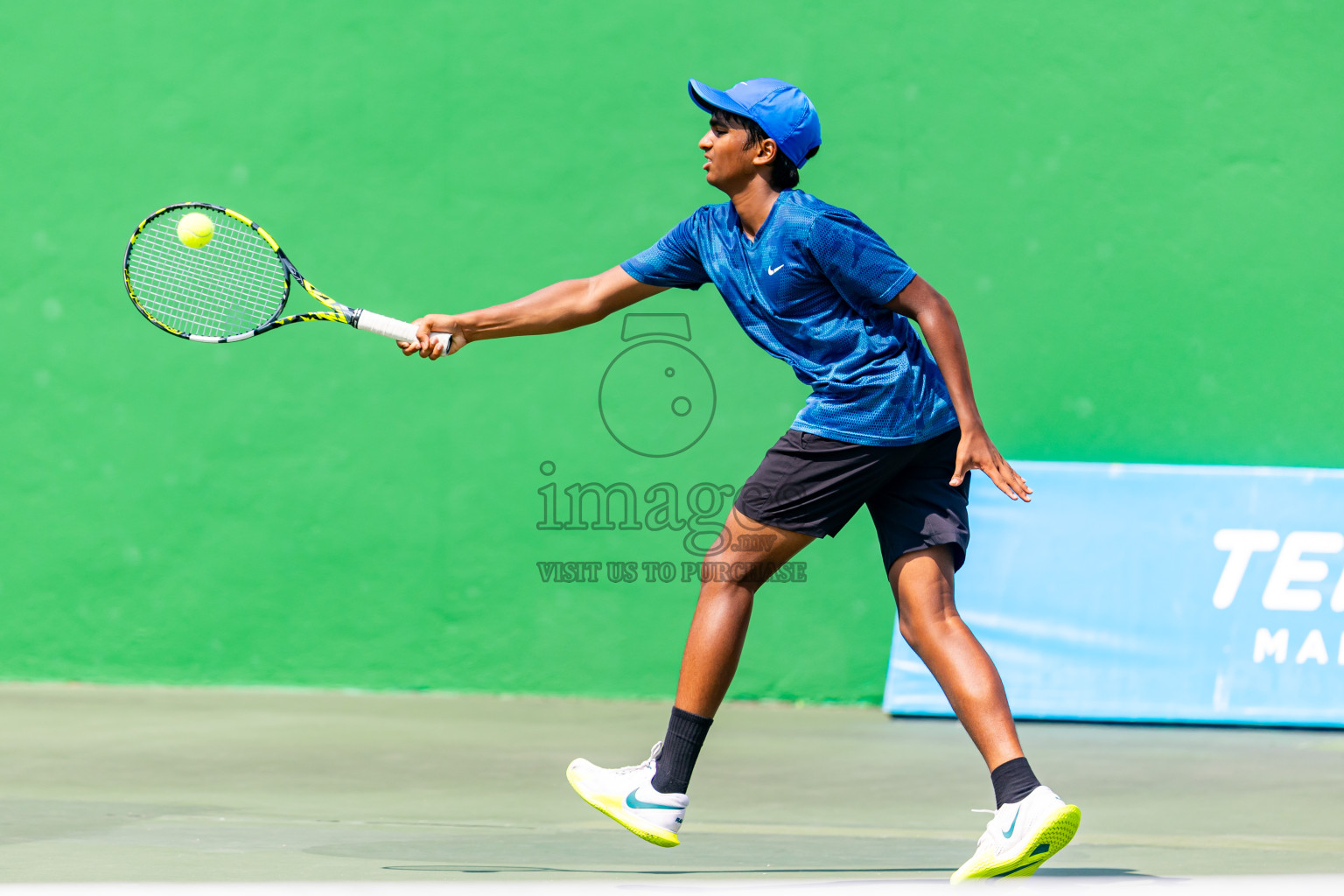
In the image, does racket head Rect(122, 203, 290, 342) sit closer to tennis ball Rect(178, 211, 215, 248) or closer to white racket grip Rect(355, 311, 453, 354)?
tennis ball Rect(178, 211, 215, 248)

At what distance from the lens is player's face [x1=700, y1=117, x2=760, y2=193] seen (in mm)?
3115

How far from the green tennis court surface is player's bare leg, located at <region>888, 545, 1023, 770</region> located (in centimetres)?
33

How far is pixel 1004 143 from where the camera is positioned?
5.35 m

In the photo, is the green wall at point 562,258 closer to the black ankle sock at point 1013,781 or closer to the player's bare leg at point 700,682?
the player's bare leg at point 700,682

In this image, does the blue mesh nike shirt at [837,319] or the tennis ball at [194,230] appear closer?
the blue mesh nike shirt at [837,319]

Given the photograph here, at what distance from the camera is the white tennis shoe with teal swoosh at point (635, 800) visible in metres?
3.01

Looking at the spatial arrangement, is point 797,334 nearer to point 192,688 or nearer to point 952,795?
point 952,795

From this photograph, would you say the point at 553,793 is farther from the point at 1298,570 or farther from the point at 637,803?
the point at 1298,570

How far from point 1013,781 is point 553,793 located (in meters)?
1.53

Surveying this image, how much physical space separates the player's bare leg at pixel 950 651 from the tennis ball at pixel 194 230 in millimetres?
2082

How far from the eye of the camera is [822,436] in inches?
121

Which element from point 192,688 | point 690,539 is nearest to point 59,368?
point 192,688

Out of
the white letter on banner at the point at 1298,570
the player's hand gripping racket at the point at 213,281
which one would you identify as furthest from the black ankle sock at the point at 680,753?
the white letter on banner at the point at 1298,570

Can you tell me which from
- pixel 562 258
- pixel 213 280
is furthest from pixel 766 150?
pixel 562 258
